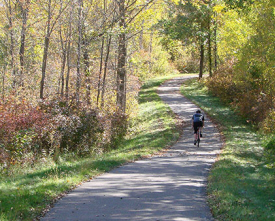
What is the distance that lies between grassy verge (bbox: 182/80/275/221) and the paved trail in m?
0.33

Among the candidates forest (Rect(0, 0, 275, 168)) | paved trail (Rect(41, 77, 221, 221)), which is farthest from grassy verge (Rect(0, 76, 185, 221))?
forest (Rect(0, 0, 275, 168))

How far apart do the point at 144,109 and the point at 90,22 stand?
11.5 metres

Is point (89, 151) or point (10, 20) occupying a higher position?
point (10, 20)

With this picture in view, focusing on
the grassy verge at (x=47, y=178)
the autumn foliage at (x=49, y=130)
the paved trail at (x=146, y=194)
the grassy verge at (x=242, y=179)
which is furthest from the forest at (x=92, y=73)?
the paved trail at (x=146, y=194)

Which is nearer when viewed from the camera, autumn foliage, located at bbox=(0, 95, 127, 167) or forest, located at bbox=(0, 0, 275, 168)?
autumn foliage, located at bbox=(0, 95, 127, 167)

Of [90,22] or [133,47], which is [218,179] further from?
[133,47]

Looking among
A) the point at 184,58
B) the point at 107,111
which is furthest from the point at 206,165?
the point at 184,58

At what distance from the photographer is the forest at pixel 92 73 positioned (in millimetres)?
16000

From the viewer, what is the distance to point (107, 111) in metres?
21.9

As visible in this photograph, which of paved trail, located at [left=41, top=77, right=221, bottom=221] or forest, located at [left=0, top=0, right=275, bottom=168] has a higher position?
forest, located at [left=0, top=0, right=275, bottom=168]

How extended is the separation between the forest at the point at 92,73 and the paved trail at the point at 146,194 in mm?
4471

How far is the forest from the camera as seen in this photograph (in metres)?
16.0

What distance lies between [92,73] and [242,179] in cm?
1874

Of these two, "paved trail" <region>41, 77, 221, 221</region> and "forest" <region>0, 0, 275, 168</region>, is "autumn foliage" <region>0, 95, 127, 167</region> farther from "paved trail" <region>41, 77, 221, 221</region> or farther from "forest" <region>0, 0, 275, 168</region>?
"paved trail" <region>41, 77, 221, 221</region>
